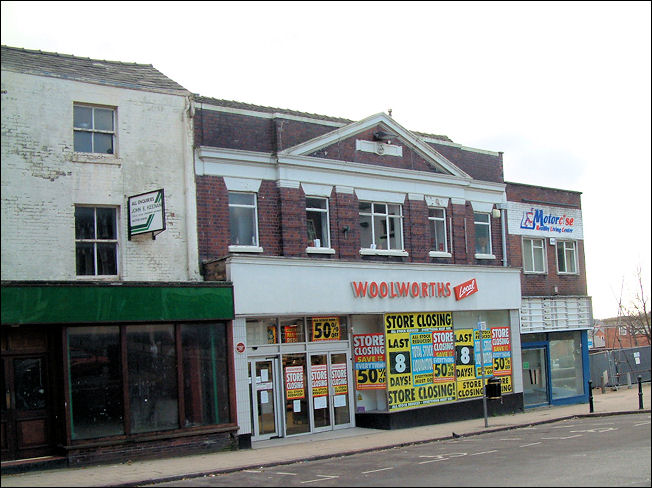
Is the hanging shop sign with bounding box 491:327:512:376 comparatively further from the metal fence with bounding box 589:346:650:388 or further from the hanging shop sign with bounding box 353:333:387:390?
the metal fence with bounding box 589:346:650:388

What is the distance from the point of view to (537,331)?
2842 cm

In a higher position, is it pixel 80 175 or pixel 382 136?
pixel 382 136

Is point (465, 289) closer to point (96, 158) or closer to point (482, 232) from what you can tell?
point (482, 232)

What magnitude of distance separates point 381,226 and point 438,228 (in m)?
2.58

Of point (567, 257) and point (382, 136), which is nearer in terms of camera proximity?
point (382, 136)

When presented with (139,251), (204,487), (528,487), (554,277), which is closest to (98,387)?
(139,251)

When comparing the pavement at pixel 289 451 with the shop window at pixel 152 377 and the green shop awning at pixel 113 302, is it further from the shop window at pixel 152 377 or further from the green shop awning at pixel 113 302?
the green shop awning at pixel 113 302

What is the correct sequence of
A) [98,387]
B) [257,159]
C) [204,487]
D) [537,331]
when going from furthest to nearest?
1. [537,331]
2. [257,159]
3. [98,387]
4. [204,487]

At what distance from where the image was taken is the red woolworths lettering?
25.1 m

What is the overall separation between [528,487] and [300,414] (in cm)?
1128

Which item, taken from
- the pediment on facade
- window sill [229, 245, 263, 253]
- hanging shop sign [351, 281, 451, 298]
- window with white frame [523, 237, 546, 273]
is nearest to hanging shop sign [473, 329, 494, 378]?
hanging shop sign [351, 281, 451, 298]

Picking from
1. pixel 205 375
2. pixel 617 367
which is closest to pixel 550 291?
pixel 617 367

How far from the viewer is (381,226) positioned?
2423 cm

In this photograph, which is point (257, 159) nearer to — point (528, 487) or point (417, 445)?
point (417, 445)
